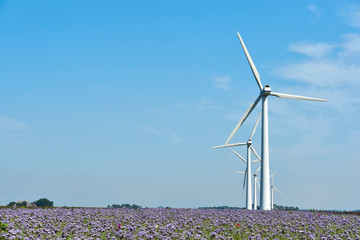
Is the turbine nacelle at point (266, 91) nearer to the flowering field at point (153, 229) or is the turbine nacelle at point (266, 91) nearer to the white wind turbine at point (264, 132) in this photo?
the white wind turbine at point (264, 132)

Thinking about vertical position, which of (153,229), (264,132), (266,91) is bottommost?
(153,229)

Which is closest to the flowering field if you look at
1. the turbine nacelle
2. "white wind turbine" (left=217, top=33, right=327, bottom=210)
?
"white wind turbine" (left=217, top=33, right=327, bottom=210)

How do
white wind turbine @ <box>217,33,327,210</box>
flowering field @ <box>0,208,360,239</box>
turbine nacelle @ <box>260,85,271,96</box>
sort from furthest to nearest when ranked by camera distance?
turbine nacelle @ <box>260,85,271,96</box> → white wind turbine @ <box>217,33,327,210</box> → flowering field @ <box>0,208,360,239</box>

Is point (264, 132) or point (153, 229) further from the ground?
point (264, 132)

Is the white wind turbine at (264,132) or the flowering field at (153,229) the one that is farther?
the white wind turbine at (264,132)

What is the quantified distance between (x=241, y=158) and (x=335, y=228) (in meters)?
58.5

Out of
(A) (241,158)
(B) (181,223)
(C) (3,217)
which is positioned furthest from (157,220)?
(A) (241,158)

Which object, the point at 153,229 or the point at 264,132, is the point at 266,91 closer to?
the point at 264,132

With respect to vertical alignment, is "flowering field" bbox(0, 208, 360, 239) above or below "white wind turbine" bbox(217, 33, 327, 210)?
below

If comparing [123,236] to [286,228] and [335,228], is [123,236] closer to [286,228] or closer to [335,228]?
[286,228]

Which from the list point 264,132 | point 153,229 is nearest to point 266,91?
point 264,132

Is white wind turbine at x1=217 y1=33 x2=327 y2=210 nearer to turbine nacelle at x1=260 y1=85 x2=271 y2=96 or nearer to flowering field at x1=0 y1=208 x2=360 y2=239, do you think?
turbine nacelle at x1=260 y1=85 x2=271 y2=96

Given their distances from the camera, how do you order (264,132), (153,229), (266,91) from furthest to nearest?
(266,91)
(264,132)
(153,229)

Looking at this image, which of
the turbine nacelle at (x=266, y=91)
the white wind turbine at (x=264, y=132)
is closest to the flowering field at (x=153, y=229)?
the white wind turbine at (x=264, y=132)
